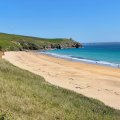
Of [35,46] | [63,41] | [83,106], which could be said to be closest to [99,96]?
[83,106]

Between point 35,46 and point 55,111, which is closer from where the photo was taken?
point 55,111

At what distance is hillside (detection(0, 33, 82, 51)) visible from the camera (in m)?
105

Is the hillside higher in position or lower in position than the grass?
lower

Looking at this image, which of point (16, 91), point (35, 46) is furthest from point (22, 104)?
point (35, 46)

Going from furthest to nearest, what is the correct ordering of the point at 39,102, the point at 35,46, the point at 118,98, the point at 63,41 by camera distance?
the point at 63,41
the point at 35,46
the point at 118,98
the point at 39,102

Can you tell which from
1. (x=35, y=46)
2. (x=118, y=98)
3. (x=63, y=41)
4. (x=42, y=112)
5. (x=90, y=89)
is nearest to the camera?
(x=42, y=112)

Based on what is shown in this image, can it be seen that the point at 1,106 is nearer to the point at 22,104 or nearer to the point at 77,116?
the point at 22,104

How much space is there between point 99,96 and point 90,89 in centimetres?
316

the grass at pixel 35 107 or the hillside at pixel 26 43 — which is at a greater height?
A: the grass at pixel 35 107

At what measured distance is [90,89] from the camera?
2425 centimetres

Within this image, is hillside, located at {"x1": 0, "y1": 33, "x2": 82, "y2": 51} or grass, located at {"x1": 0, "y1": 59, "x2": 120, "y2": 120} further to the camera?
hillside, located at {"x1": 0, "y1": 33, "x2": 82, "y2": 51}

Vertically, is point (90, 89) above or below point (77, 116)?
below

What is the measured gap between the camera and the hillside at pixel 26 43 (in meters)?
105

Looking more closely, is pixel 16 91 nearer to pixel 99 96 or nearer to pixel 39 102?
pixel 39 102
